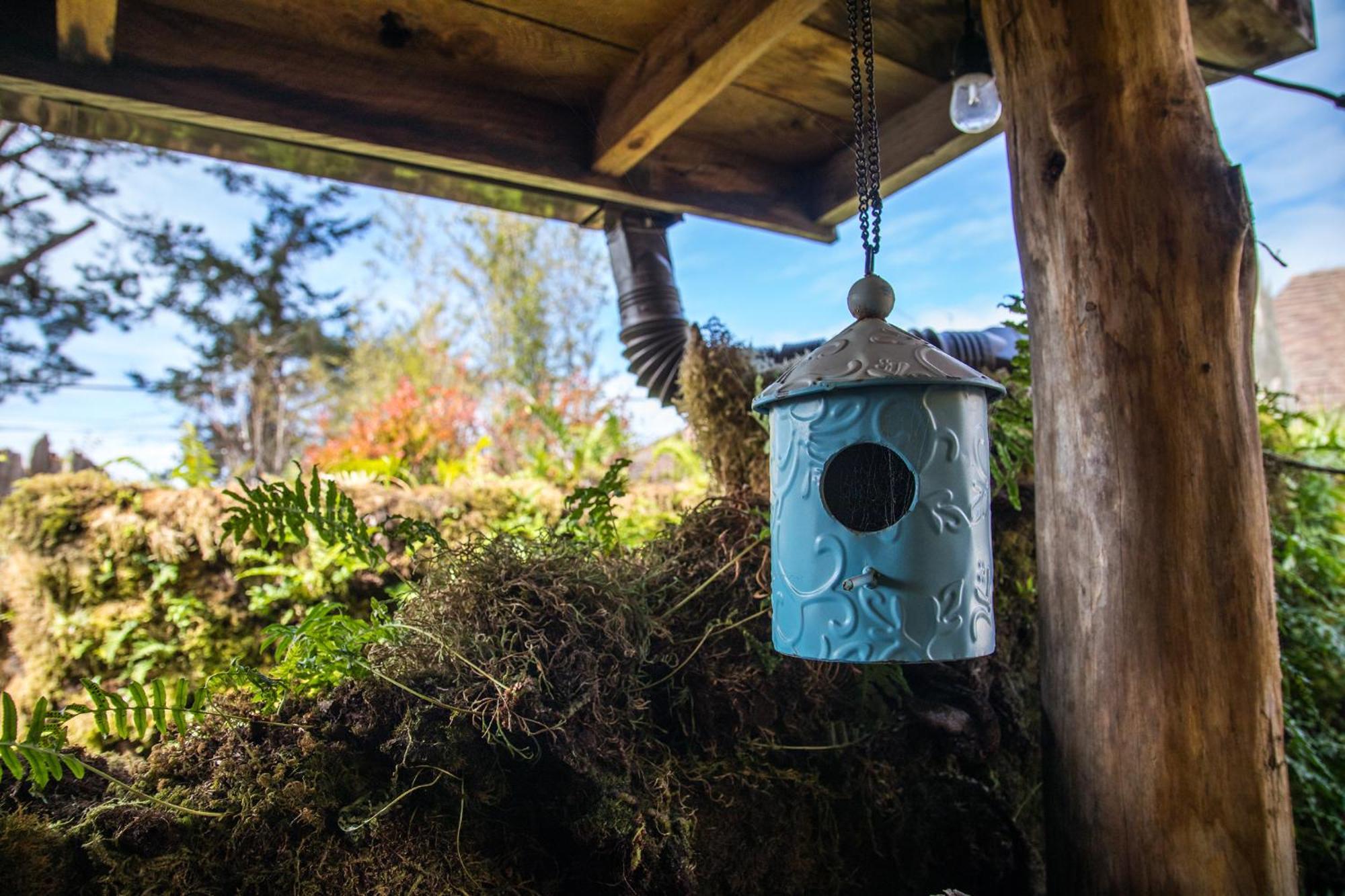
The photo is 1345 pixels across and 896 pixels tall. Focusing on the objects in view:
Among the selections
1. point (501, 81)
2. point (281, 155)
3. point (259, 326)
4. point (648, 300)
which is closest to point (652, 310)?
point (648, 300)

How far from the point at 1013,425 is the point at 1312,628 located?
1846 mm

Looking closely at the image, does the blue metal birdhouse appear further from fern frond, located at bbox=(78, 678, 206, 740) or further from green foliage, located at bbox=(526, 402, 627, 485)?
green foliage, located at bbox=(526, 402, 627, 485)

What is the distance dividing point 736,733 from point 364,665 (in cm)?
92

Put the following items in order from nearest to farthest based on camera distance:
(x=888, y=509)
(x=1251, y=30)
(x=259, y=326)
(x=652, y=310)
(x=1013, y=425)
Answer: (x=888, y=509) → (x=1013, y=425) → (x=1251, y=30) → (x=652, y=310) → (x=259, y=326)

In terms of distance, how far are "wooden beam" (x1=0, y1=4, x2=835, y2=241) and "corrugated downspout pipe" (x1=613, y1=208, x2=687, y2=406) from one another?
0.12m

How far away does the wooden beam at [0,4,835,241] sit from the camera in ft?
7.15

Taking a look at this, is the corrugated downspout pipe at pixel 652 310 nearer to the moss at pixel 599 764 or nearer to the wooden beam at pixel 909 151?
the wooden beam at pixel 909 151

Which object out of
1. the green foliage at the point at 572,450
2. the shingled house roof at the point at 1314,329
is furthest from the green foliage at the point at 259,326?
the shingled house roof at the point at 1314,329

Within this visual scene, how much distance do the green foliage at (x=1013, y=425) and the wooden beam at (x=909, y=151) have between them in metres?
0.93

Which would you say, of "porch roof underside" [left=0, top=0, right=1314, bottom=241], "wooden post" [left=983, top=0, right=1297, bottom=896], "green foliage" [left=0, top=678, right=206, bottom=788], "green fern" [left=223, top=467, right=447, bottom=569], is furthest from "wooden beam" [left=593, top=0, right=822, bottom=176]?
"green foliage" [left=0, top=678, right=206, bottom=788]

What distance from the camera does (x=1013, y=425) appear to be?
235 centimetres

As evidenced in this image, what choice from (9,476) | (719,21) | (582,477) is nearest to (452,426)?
(582,477)

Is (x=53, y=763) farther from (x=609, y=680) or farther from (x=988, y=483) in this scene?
(x=988, y=483)

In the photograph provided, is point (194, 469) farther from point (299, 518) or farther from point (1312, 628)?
point (1312, 628)
